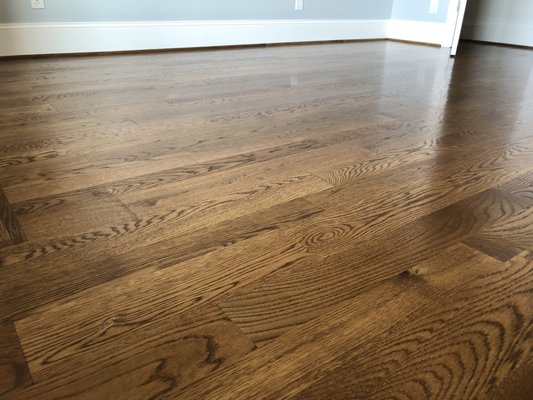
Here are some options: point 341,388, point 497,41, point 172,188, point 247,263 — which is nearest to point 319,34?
point 497,41

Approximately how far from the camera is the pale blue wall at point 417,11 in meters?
3.75

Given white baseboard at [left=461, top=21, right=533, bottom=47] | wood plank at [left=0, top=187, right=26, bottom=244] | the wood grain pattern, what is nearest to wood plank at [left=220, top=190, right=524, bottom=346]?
the wood grain pattern

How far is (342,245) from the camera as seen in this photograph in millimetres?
827

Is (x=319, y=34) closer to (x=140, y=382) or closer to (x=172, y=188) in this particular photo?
(x=172, y=188)

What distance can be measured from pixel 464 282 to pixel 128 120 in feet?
3.86

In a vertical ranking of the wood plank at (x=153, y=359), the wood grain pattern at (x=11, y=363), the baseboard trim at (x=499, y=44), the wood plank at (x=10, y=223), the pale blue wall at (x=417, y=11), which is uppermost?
the pale blue wall at (x=417, y=11)

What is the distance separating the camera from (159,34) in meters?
2.99

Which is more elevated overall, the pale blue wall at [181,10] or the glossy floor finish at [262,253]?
the pale blue wall at [181,10]

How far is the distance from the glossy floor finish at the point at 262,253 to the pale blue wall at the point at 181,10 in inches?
44.0

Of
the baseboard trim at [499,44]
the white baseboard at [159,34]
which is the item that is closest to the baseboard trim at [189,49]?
the white baseboard at [159,34]

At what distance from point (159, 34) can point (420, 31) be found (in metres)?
2.24

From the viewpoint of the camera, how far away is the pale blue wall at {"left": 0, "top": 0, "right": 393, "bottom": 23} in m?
2.54

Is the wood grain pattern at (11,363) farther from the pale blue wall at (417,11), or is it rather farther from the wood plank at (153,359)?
the pale blue wall at (417,11)

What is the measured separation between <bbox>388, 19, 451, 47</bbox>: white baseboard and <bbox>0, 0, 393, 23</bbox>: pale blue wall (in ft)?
0.69
